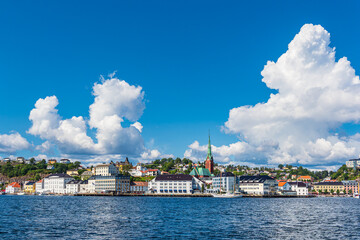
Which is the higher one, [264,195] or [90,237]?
[90,237]

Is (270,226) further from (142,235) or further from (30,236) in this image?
(30,236)

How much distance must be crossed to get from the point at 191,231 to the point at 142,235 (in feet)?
21.9

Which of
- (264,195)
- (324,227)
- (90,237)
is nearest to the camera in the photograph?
(90,237)

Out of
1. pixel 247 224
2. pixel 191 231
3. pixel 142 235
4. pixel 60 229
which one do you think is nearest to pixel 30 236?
pixel 60 229

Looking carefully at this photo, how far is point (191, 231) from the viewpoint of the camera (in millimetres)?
45625

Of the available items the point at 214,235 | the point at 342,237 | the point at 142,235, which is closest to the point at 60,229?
the point at 142,235

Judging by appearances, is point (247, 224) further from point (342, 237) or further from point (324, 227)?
point (342, 237)

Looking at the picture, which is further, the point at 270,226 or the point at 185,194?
the point at 185,194

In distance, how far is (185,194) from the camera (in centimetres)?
19650

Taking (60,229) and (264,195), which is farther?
(264,195)

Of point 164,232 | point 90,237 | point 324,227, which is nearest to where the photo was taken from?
point 90,237

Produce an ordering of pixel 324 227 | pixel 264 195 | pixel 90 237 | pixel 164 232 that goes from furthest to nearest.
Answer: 1. pixel 264 195
2. pixel 324 227
3. pixel 164 232
4. pixel 90 237

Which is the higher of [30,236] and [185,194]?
[30,236]

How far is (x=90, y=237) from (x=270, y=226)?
24.3 m
